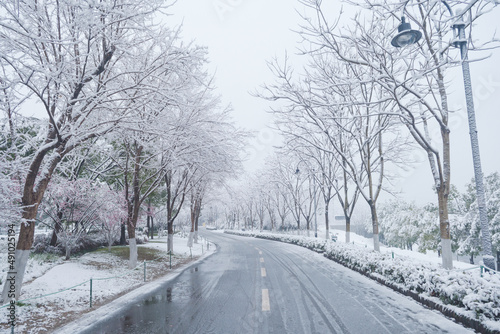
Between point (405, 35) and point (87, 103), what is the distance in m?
8.43

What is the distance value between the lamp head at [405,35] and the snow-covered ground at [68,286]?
9719 mm

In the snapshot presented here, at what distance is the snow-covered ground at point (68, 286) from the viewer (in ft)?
23.1

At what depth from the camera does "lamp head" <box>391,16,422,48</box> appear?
702cm

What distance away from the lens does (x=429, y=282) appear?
7621 millimetres

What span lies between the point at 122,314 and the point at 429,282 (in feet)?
25.3

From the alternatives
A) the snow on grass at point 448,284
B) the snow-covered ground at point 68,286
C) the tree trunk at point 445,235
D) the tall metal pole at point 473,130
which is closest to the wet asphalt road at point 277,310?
the snow on grass at point 448,284

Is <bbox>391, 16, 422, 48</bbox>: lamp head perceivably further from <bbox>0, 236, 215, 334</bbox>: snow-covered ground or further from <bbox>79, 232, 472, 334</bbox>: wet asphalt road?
<bbox>0, 236, 215, 334</bbox>: snow-covered ground

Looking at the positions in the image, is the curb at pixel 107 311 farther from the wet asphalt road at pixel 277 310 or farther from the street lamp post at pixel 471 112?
the street lamp post at pixel 471 112

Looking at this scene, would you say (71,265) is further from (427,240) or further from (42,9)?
(427,240)

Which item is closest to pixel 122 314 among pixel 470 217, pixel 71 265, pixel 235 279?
pixel 235 279

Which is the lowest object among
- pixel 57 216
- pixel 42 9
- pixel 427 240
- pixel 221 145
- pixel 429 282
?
pixel 427 240

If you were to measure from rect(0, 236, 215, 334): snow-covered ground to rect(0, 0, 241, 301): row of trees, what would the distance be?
91 cm

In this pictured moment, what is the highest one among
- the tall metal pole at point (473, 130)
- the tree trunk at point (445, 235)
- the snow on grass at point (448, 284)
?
the tall metal pole at point (473, 130)

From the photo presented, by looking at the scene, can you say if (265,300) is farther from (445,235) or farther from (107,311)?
(445,235)
